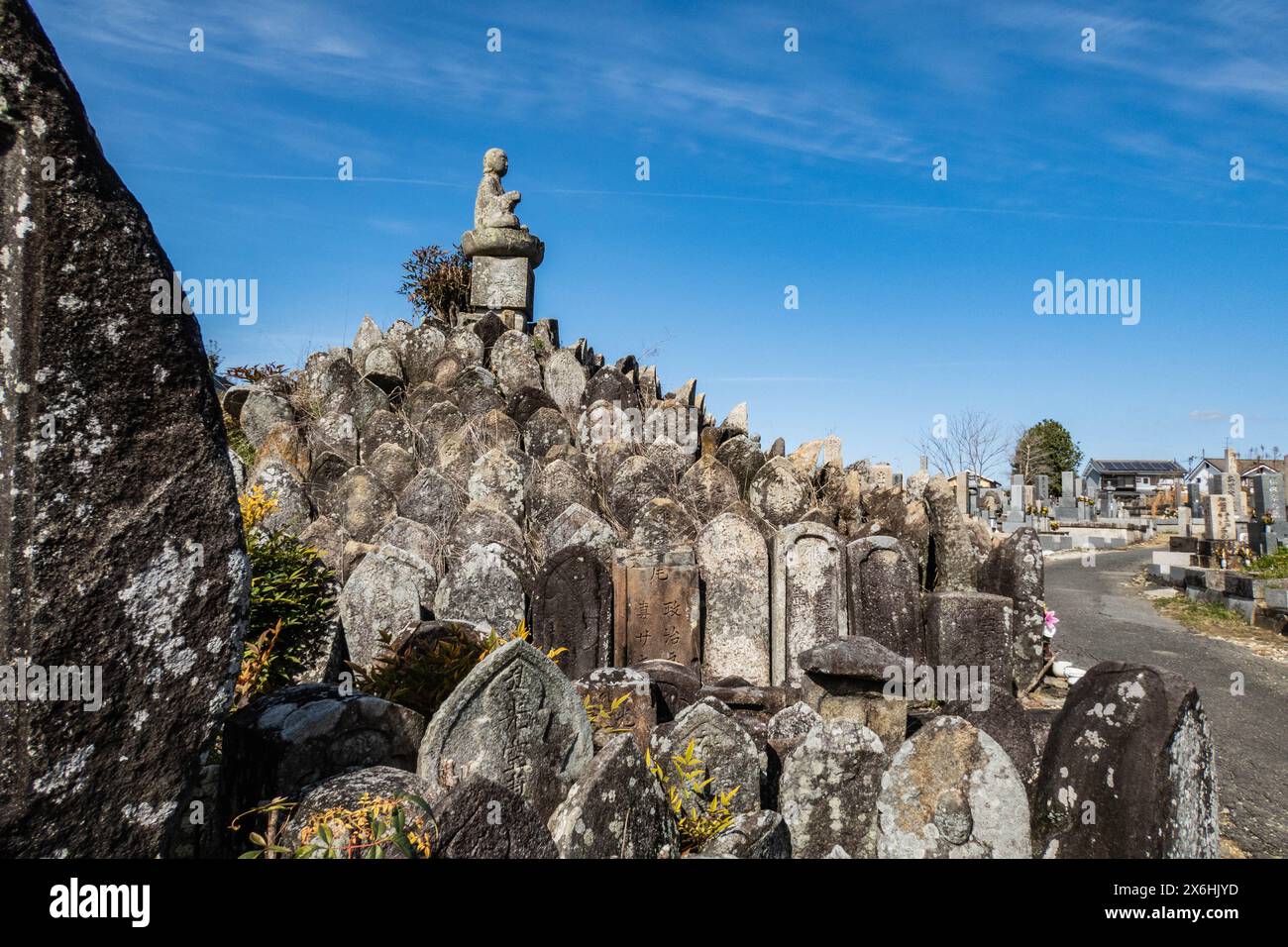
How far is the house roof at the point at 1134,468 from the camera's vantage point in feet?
209

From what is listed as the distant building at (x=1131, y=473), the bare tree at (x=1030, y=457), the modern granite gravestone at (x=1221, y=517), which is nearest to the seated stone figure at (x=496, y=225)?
the modern granite gravestone at (x=1221, y=517)

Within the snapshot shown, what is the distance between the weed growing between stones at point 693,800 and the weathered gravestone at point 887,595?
9.27 feet

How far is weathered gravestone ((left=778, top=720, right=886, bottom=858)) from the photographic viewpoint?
351cm

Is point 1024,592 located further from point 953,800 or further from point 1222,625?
point 1222,625

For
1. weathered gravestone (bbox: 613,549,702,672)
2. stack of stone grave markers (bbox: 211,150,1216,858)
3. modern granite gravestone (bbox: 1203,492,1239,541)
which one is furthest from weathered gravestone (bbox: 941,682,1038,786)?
modern granite gravestone (bbox: 1203,492,1239,541)

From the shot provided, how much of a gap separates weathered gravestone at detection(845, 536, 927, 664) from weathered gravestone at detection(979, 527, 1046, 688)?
2.75 ft

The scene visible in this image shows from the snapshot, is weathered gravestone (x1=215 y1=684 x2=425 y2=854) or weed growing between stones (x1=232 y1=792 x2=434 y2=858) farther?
weathered gravestone (x1=215 y1=684 x2=425 y2=854)

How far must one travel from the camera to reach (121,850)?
206 cm

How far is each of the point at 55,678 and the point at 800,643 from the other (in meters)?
5.15

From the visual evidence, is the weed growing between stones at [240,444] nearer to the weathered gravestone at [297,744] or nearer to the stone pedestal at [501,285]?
the stone pedestal at [501,285]

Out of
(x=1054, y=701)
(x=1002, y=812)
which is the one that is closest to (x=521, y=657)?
(x=1002, y=812)

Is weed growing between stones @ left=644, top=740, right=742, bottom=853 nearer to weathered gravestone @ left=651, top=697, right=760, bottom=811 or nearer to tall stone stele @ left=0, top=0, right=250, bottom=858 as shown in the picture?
weathered gravestone @ left=651, top=697, right=760, bottom=811

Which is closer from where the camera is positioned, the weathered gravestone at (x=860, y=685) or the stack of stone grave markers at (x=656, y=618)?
the stack of stone grave markers at (x=656, y=618)
